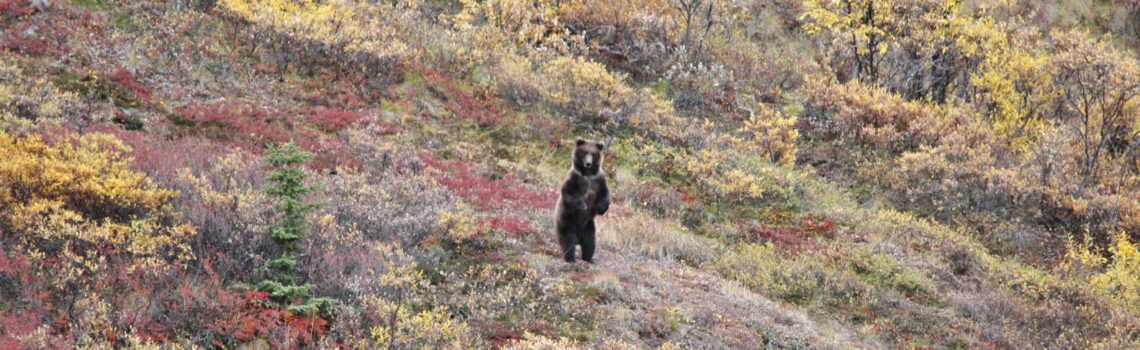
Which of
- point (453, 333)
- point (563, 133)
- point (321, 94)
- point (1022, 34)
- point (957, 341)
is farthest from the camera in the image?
point (1022, 34)

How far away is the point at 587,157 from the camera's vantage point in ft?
34.3

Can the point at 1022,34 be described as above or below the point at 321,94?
above

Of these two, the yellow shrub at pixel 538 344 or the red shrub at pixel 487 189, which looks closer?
the yellow shrub at pixel 538 344

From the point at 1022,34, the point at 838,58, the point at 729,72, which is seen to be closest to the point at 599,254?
the point at 729,72

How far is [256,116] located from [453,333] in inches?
397

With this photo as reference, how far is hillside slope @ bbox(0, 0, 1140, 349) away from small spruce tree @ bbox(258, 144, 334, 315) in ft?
0.12

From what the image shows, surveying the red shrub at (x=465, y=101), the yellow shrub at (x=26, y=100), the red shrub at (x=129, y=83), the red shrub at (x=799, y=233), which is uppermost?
the yellow shrub at (x=26, y=100)

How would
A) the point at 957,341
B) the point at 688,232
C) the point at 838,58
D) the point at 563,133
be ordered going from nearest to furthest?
the point at 957,341
the point at 688,232
the point at 563,133
the point at 838,58

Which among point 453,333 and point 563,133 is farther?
point 563,133

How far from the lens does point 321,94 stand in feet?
57.0

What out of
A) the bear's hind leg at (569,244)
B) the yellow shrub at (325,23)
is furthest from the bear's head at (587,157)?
the yellow shrub at (325,23)

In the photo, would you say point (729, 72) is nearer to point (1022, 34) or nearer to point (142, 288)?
point (1022, 34)

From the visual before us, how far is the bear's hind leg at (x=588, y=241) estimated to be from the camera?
10727 millimetres

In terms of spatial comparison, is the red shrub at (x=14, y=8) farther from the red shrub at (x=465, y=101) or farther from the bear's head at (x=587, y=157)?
the bear's head at (x=587, y=157)
